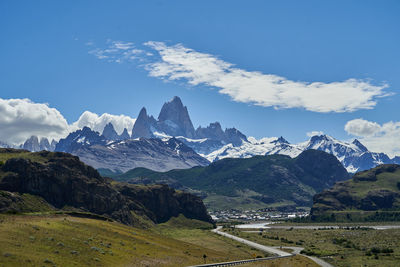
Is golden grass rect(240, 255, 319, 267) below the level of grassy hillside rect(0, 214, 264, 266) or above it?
below

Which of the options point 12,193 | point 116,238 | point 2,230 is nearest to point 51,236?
point 2,230

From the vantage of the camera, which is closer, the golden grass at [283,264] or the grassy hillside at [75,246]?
the grassy hillside at [75,246]

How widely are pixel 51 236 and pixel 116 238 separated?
23262 millimetres

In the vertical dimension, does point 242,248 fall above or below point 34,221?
below

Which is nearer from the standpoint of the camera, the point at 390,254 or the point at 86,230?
the point at 86,230

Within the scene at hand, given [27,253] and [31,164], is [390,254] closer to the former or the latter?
[27,253]

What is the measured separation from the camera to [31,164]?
196000 mm

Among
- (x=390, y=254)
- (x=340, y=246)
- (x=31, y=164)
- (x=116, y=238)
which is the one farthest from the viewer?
(x=31, y=164)

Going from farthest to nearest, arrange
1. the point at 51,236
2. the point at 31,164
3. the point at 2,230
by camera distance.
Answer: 1. the point at 31,164
2. the point at 51,236
3. the point at 2,230

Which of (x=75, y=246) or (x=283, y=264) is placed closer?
(x=75, y=246)

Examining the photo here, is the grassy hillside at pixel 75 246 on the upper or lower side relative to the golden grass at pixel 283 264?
upper

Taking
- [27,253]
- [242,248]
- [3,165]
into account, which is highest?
[3,165]

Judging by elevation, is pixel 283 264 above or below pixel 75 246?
below

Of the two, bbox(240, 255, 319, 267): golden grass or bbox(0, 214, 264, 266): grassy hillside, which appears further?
bbox(240, 255, 319, 267): golden grass
